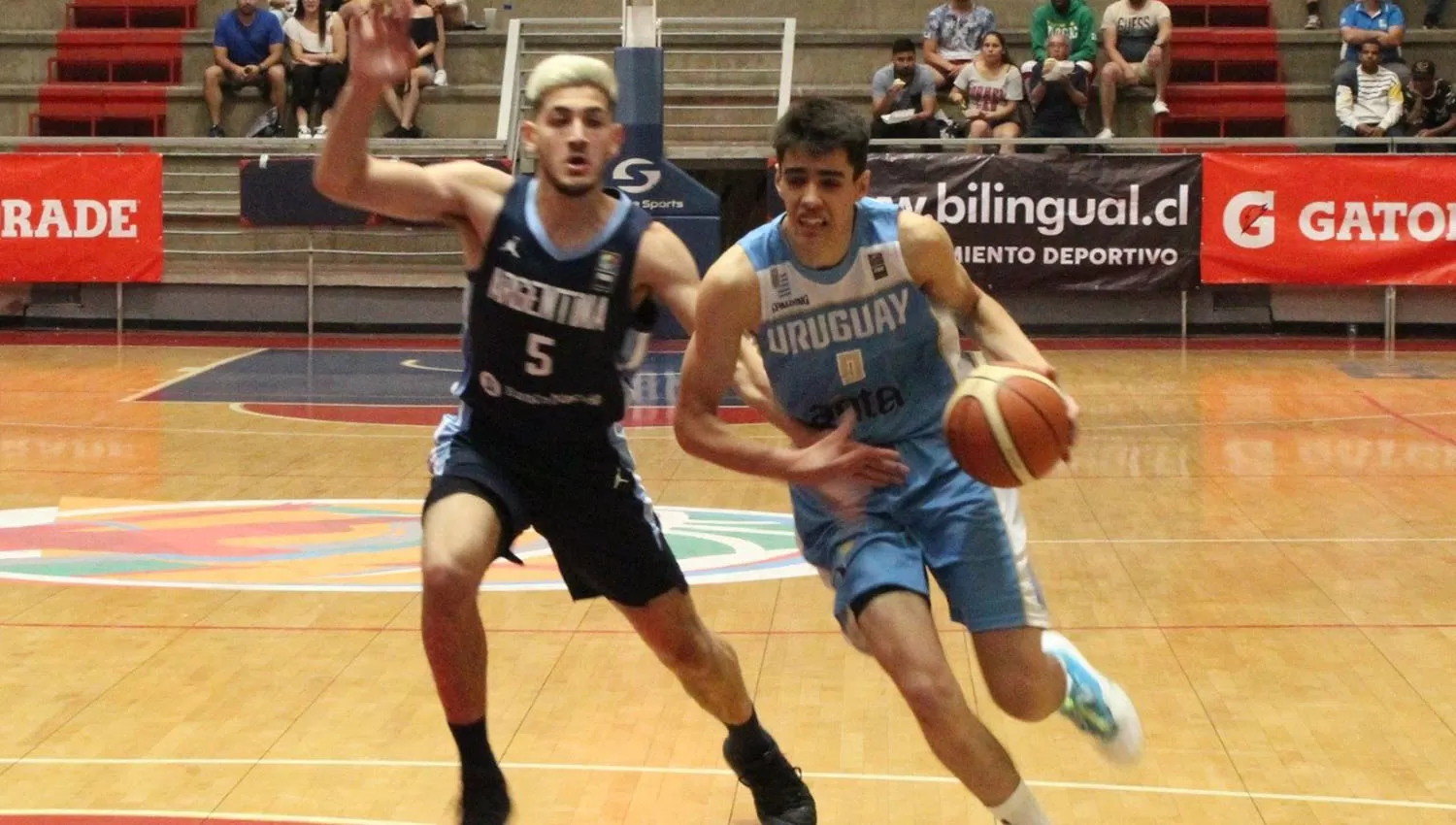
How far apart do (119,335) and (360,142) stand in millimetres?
14322

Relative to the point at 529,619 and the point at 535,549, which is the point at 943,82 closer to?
the point at 535,549

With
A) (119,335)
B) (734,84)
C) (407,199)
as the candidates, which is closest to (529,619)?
→ (407,199)

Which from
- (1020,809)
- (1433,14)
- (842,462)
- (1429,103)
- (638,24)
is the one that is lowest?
(1020,809)

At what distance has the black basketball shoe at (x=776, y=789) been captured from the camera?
4.91 metres

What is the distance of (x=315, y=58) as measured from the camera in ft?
63.3

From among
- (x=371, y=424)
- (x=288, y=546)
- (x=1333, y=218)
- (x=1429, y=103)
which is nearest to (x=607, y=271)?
(x=288, y=546)

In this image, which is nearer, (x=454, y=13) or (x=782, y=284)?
(x=782, y=284)

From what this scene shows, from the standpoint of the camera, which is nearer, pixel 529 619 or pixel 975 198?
pixel 529 619

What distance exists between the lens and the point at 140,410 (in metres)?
13.0

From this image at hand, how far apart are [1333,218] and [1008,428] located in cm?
1369

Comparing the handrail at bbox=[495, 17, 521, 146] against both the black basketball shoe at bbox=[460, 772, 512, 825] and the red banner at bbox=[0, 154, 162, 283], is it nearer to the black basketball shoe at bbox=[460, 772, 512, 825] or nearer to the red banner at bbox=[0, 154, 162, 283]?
the red banner at bbox=[0, 154, 162, 283]

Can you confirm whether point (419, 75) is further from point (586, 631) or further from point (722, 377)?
point (722, 377)

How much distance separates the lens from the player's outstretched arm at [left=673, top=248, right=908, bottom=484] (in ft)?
14.7

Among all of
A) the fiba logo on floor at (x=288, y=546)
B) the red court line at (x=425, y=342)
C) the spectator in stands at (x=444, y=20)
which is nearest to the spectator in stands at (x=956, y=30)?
the red court line at (x=425, y=342)
